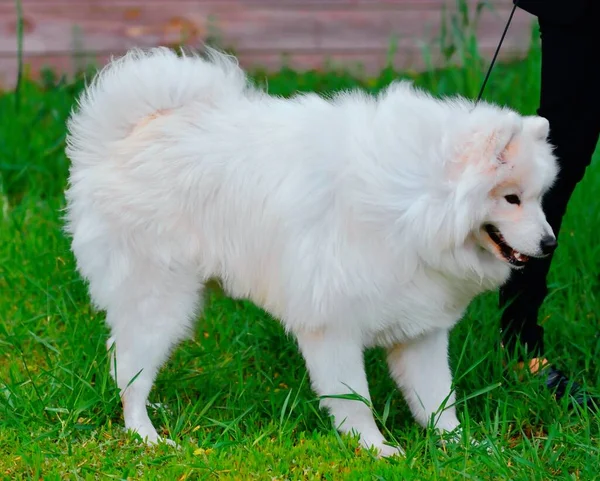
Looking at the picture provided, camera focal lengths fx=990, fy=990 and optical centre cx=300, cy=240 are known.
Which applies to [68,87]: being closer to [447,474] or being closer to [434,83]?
[434,83]

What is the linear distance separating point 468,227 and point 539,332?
1.01 m

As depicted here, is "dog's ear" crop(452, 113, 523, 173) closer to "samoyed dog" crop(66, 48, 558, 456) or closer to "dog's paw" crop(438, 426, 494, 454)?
"samoyed dog" crop(66, 48, 558, 456)

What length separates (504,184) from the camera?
2.80 meters

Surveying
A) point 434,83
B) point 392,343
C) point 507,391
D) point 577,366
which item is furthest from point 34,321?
point 434,83

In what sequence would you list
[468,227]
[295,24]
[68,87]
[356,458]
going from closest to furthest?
1. [468,227]
2. [356,458]
3. [68,87]
4. [295,24]

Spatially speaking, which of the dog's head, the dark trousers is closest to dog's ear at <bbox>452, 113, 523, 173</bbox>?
the dog's head

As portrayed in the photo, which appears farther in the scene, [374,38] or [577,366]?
[374,38]

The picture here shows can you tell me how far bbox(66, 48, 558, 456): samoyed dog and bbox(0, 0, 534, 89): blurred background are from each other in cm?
322

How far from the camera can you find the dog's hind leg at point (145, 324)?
3191 millimetres

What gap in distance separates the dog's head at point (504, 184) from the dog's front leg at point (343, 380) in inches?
20.1

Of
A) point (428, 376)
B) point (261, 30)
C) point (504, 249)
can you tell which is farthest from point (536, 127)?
point (261, 30)

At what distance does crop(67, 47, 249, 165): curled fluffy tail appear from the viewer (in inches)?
129

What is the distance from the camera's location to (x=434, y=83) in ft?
17.8

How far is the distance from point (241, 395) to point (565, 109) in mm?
1470
